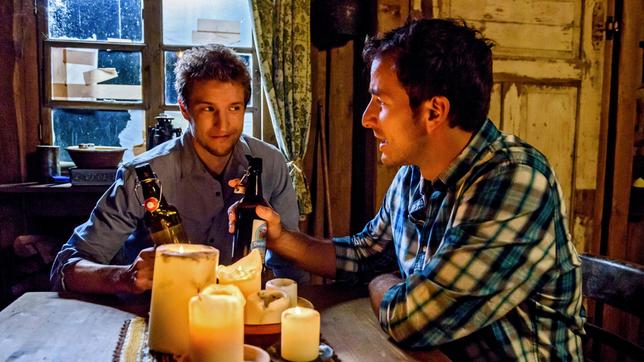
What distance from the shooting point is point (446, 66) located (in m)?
1.45

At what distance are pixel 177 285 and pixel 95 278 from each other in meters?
0.63

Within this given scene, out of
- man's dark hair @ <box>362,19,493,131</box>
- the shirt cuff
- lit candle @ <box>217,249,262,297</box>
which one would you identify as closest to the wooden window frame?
the shirt cuff

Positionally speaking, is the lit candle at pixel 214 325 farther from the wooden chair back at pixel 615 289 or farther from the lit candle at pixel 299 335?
the wooden chair back at pixel 615 289

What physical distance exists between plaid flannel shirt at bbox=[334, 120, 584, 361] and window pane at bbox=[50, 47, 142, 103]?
270 cm

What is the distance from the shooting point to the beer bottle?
1.38 m

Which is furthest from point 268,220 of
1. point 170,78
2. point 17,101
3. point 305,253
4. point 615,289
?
point 17,101

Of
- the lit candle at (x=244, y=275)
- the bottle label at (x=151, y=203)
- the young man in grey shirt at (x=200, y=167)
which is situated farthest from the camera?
the young man in grey shirt at (x=200, y=167)

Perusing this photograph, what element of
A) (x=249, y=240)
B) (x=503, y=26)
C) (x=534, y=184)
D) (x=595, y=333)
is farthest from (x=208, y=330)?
(x=503, y=26)

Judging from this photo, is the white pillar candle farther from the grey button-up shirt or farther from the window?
the window

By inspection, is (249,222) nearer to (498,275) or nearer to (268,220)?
(268,220)

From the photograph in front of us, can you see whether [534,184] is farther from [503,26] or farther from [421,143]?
[503,26]

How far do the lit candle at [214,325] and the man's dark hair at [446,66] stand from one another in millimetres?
816

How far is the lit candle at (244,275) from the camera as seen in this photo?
4.02 feet

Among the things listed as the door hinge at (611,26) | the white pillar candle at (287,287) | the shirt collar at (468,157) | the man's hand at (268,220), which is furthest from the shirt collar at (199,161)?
the door hinge at (611,26)
